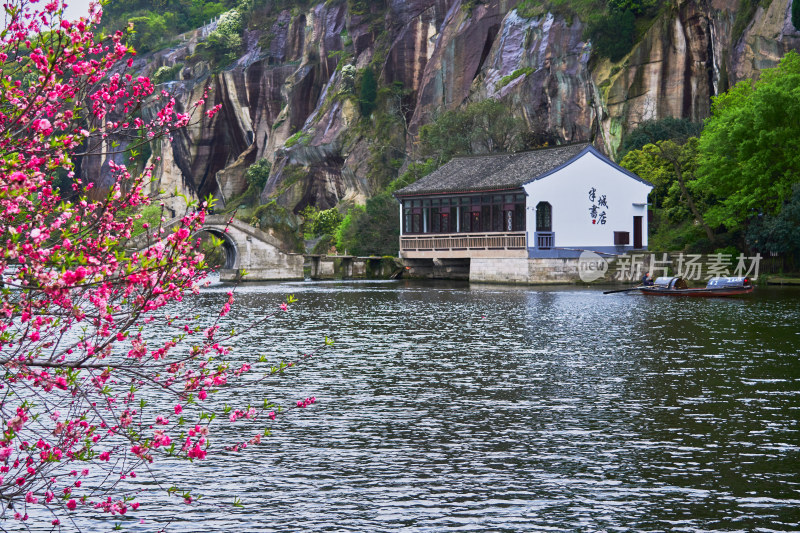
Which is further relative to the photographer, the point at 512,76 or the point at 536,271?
the point at 512,76

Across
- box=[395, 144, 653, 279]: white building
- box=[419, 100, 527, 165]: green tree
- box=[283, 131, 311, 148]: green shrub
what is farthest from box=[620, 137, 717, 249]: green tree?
box=[283, 131, 311, 148]: green shrub

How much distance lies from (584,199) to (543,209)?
345cm

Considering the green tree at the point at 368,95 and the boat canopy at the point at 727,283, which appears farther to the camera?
the green tree at the point at 368,95

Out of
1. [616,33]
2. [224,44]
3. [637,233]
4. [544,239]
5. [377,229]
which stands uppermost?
[224,44]

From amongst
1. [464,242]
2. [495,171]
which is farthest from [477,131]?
[464,242]

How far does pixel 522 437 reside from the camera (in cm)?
1875

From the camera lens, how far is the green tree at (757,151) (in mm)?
59750

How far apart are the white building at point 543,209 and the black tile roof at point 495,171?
4.2 inches

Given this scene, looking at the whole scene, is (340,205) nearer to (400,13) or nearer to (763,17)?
(400,13)

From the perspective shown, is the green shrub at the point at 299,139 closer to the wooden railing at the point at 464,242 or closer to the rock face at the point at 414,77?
the rock face at the point at 414,77

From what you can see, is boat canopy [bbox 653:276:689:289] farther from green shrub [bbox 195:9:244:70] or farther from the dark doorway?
green shrub [bbox 195:9:244:70]

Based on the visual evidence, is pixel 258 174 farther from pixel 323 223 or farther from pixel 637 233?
pixel 637 233

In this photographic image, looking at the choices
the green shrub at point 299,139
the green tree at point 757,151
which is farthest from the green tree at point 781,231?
A: the green shrub at point 299,139

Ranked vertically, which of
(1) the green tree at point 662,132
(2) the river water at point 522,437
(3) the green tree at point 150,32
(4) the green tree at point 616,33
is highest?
(3) the green tree at point 150,32
